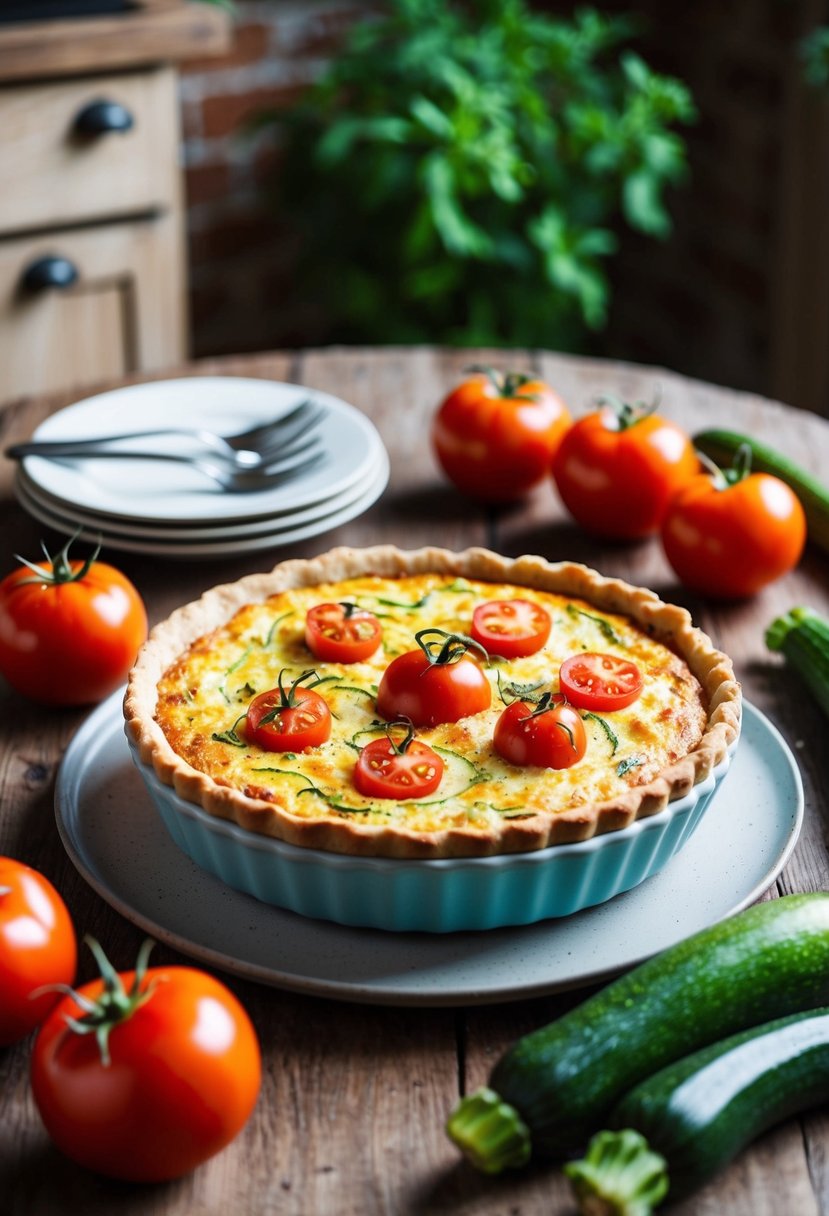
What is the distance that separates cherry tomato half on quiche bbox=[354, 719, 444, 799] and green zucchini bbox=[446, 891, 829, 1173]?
384 millimetres

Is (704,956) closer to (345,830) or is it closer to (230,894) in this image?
(345,830)

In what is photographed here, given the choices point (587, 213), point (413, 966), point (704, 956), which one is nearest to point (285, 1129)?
point (413, 966)

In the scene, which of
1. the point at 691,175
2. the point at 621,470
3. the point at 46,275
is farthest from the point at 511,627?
the point at 691,175

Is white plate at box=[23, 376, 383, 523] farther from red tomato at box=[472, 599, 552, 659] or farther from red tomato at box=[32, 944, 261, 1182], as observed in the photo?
red tomato at box=[32, 944, 261, 1182]

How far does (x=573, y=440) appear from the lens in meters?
2.82

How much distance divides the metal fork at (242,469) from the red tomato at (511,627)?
2.40 ft

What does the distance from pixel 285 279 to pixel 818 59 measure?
2.34 meters

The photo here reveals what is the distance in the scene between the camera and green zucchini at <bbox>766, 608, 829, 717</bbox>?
2.32m

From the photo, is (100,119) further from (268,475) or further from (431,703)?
(431,703)

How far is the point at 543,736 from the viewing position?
1.85 m

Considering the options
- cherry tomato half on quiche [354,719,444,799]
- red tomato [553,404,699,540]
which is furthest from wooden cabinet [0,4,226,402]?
cherry tomato half on quiche [354,719,444,799]

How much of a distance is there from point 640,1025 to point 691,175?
494 cm

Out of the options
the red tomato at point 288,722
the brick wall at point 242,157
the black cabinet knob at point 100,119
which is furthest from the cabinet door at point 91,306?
the red tomato at point 288,722

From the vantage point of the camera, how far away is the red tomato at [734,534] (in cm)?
257
